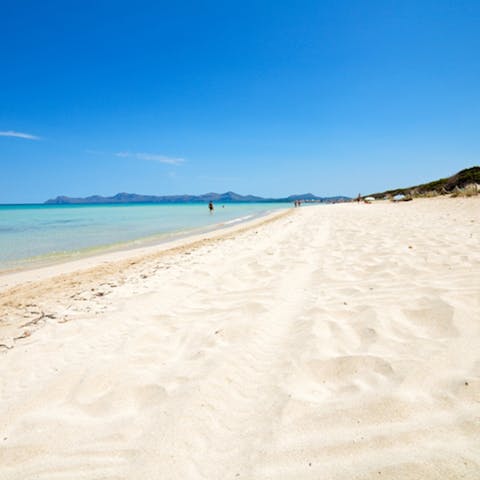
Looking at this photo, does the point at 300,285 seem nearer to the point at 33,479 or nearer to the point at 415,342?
the point at 415,342

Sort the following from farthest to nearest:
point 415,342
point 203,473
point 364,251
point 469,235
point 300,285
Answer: point 469,235 < point 364,251 < point 300,285 < point 415,342 < point 203,473

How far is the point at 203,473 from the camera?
1523mm

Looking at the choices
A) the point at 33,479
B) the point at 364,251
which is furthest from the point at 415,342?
the point at 364,251

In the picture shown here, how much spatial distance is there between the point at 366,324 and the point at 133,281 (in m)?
4.41

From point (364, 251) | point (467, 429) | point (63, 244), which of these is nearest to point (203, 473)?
point (467, 429)

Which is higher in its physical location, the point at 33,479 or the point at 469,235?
the point at 469,235

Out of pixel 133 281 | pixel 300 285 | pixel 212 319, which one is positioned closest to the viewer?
pixel 212 319

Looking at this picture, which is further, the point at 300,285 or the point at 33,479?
the point at 300,285

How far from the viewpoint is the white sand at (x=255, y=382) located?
1.57 metres

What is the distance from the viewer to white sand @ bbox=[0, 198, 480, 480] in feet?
5.16

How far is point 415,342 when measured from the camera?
2570 millimetres

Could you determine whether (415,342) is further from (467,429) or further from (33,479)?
(33,479)

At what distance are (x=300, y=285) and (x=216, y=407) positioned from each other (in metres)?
2.81

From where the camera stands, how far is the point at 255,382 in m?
2.29
